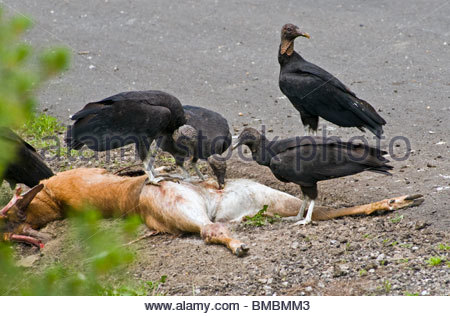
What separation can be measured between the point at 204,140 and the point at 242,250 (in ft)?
4.18

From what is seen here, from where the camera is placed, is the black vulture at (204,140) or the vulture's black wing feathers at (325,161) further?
the black vulture at (204,140)

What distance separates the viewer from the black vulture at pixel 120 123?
502 centimetres

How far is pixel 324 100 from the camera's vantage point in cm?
571

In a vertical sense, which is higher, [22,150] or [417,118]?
[417,118]

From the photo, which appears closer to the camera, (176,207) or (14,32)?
(14,32)

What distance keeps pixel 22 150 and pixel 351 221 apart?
8.04 ft

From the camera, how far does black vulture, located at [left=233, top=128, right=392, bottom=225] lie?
15.1ft

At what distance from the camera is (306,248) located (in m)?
4.19

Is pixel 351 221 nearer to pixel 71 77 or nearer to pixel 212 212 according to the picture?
pixel 212 212

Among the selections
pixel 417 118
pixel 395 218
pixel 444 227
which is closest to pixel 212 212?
pixel 395 218

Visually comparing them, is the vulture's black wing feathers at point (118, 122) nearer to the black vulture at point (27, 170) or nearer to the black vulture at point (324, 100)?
the black vulture at point (27, 170)

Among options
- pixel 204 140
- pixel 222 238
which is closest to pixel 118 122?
pixel 204 140

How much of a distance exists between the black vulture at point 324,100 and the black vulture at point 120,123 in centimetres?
120

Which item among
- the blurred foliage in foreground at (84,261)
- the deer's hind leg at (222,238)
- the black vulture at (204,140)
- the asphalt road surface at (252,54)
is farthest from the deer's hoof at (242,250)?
the blurred foliage in foreground at (84,261)
